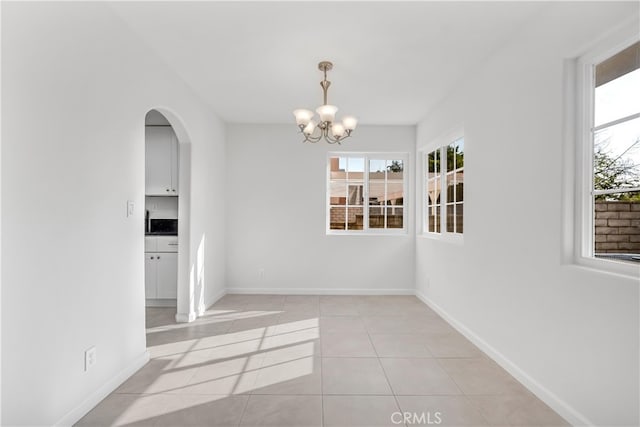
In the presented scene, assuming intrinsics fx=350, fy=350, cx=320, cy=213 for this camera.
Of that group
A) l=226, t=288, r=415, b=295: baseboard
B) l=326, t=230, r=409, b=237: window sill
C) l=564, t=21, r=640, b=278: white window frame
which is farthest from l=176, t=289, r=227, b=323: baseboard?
l=564, t=21, r=640, b=278: white window frame

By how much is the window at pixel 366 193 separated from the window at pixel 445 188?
0.49 m

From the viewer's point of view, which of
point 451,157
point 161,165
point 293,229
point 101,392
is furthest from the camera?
point 293,229

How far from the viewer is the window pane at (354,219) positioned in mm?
5457

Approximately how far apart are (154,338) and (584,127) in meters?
3.84

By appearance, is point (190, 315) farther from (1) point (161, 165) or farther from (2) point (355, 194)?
(2) point (355, 194)

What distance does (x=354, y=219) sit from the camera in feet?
17.9

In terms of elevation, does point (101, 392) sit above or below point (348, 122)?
below

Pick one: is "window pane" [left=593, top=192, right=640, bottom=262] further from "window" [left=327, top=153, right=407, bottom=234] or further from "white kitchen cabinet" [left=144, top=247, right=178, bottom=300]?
"white kitchen cabinet" [left=144, top=247, right=178, bottom=300]

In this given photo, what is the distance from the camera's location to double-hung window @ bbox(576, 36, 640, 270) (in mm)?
1812

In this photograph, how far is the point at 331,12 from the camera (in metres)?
2.37

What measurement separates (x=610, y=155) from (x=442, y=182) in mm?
2469

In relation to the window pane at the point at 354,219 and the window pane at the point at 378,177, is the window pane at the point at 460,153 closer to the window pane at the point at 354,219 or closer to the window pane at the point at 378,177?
the window pane at the point at 378,177
